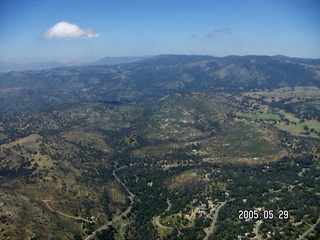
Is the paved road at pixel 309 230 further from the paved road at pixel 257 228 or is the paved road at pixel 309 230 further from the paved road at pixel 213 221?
the paved road at pixel 213 221

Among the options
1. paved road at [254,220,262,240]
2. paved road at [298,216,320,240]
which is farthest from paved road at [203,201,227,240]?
paved road at [298,216,320,240]

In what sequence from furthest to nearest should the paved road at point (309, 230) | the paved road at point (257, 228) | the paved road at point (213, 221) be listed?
the paved road at point (213, 221)
the paved road at point (257, 228)
the paved road at point (309, 230)

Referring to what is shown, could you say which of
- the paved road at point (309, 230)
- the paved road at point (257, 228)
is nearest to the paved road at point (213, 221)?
the paved road at point (257, 228)

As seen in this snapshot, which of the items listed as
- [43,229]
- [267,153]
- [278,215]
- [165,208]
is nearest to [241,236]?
[278,215]

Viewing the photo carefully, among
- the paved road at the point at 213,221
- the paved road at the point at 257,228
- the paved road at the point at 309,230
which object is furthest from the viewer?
the paved road at the point at 213,221

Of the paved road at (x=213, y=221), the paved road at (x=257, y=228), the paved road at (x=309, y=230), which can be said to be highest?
the paved road at (x=309, y=230)

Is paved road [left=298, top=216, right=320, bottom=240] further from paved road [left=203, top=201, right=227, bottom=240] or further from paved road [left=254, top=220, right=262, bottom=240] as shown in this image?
paved road [left=203, top=201, right=227, bottom=240]

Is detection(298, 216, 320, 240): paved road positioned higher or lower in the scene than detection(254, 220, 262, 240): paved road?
higher

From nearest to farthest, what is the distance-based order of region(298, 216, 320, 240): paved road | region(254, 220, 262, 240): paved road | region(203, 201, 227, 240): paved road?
1. region(298, 216, 320, 240): paved road
2. region(254, 220, 262, 240): paved road
3. region(203, 201, 227, 240): paved road

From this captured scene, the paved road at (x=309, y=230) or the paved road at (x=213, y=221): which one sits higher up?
the paved road at (x=309, y=230)

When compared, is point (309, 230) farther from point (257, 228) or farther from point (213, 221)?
point (213, 221)

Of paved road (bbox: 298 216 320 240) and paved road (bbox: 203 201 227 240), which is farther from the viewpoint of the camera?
paved road (bbox: 203 201 227 240)
